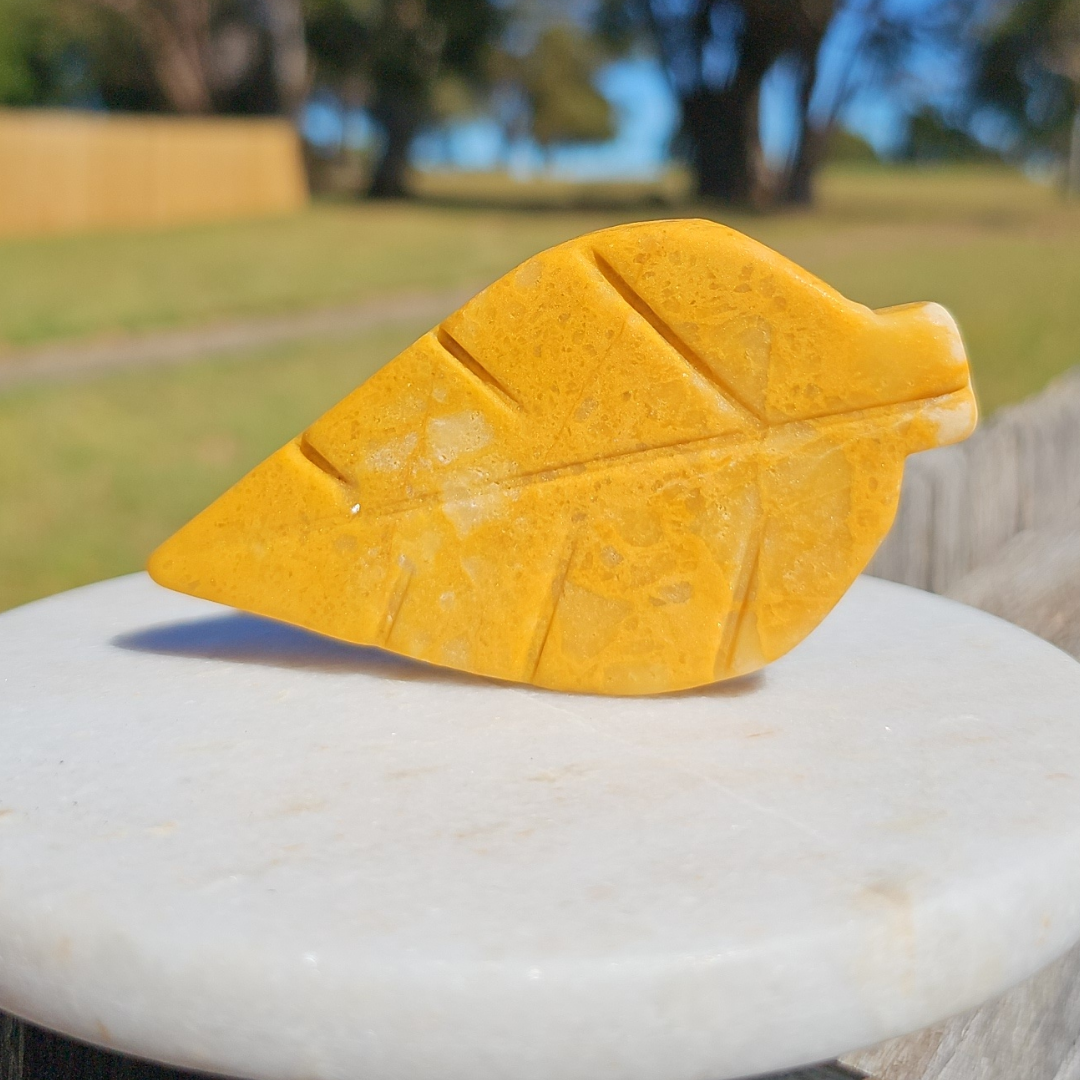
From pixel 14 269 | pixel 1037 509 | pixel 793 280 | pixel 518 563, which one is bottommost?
pixel 14 269

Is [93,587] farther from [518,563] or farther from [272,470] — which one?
[518,563]

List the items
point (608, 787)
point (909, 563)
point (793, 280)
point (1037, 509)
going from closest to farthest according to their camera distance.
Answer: point (608, 787)
point (793, 280)
point (909, 563)
point (1037, 509)

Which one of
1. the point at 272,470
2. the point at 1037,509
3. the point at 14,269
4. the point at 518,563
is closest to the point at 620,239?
the point at 518,563

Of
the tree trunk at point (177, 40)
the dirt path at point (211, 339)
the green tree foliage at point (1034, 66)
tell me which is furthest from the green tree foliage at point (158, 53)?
the dirt path at point (211, 339)

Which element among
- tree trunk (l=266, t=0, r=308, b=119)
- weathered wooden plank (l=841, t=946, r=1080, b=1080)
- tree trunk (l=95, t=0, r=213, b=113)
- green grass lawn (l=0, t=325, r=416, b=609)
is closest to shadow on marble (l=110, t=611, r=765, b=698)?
weathered wooden plank (l=841, t=946, r=1080, b=1080)

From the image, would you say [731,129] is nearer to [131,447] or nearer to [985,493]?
[131,447]

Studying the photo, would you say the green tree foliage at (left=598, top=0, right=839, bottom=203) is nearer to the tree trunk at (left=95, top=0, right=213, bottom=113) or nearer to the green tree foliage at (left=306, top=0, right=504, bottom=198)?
the green tree foliage at (left=306, top=0, right=504, bottom=198)

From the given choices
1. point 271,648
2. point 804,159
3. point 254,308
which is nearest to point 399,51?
point 804,159
